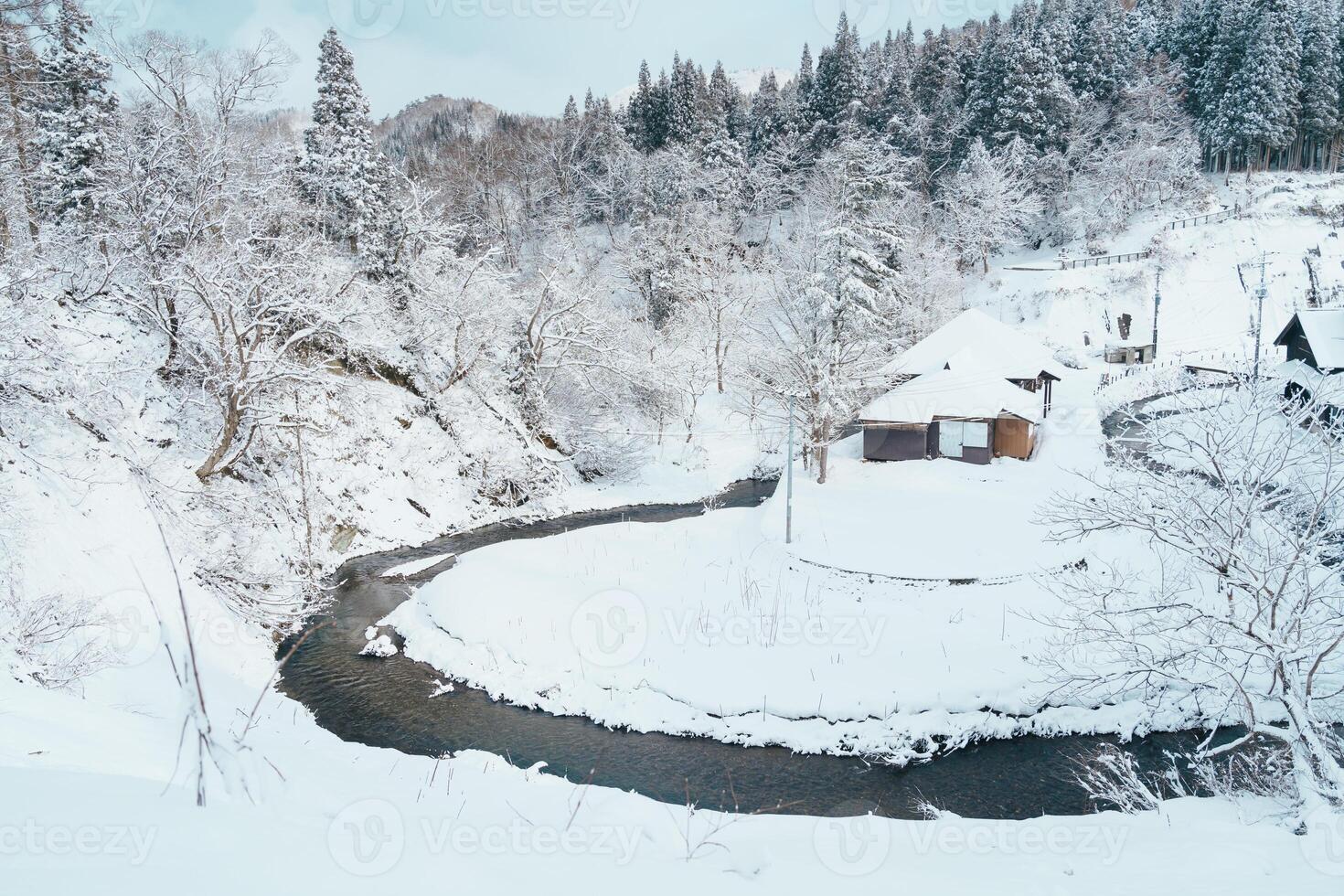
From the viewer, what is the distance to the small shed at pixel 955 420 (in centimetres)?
2695

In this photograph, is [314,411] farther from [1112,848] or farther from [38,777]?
[1112,848]

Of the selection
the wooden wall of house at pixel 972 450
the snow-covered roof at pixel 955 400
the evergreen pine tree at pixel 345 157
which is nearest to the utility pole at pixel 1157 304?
the snow-covered roof at pixel 955 400

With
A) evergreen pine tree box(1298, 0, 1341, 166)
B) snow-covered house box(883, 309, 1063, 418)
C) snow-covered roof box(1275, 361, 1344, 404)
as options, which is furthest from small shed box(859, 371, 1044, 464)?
evergreen pine tree box(1298, 0, 1341, 166)

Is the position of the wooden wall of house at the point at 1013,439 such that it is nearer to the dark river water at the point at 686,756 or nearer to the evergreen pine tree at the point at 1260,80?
the dark river water at the point at 686,756

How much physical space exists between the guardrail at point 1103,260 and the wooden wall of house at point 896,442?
2659 cm

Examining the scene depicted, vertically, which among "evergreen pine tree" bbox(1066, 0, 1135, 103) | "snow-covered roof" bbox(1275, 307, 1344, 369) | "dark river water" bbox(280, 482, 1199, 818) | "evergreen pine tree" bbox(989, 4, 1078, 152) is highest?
"evergreen pine tree" bbox(1066, 0, 1135, 103)

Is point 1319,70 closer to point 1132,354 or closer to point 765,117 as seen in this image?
point 1132,354

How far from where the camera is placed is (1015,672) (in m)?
13.1

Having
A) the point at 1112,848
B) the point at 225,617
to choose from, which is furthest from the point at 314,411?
the point at 1112,848

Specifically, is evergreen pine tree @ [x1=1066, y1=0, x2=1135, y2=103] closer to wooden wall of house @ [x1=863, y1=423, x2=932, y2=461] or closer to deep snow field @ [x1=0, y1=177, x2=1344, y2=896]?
deep snow field @ [x1=0, y1=177, x2=1344, y2=896]

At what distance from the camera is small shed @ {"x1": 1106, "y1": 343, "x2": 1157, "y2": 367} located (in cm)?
3944

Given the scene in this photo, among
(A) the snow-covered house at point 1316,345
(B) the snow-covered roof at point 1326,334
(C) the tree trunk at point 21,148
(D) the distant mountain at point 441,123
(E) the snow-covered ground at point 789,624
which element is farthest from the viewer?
(D) the distant mountain at point 441,123

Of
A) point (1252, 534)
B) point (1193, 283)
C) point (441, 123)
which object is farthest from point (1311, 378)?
point (441, 123)

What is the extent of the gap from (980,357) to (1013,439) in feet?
12.8
